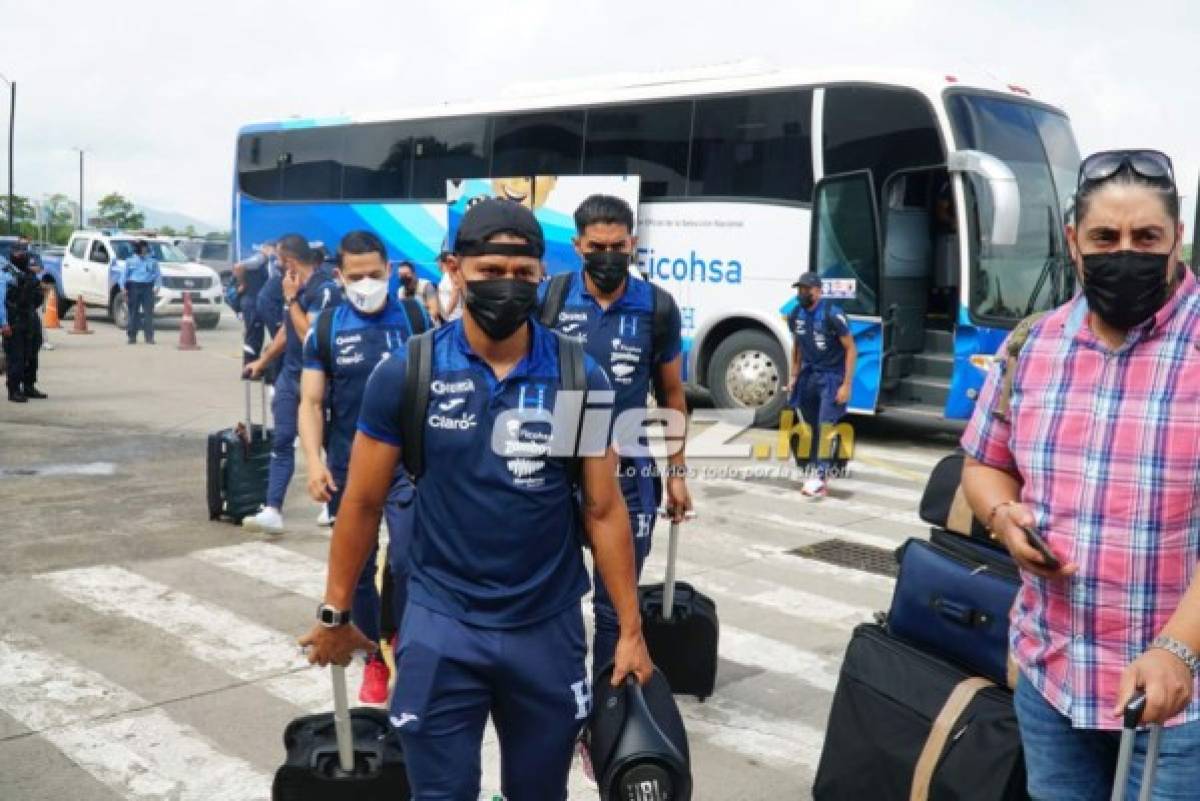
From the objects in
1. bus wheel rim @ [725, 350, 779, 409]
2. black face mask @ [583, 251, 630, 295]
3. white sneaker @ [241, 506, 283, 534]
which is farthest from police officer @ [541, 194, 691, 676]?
bus wheel rim @ [725, 350, 779, 409]

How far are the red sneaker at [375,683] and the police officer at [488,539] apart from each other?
2.10 meters

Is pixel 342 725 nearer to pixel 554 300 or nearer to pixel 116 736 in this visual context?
pixel 116 736

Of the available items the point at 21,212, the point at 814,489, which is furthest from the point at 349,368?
the point at 21,212

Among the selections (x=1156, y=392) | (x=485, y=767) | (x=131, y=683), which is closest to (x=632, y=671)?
(x=1156, y=392)

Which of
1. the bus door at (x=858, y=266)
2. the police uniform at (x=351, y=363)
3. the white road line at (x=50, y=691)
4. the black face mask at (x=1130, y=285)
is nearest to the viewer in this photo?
the black face mask at (x=1130, y=285)

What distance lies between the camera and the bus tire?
13734 millimetres

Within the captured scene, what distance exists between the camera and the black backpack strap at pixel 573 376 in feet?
9.89

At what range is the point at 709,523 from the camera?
8.91 meters

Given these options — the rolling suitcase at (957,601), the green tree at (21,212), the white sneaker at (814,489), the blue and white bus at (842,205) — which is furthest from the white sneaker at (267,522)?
the green tree at (21,212)

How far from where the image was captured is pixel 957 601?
3.74 metres

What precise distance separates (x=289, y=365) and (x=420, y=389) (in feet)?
16.4

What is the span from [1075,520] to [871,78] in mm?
10975

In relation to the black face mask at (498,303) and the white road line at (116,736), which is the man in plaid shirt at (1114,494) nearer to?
the black face mask at (498,303)

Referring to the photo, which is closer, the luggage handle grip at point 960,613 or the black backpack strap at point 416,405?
the black backpack strap at point 416,405
